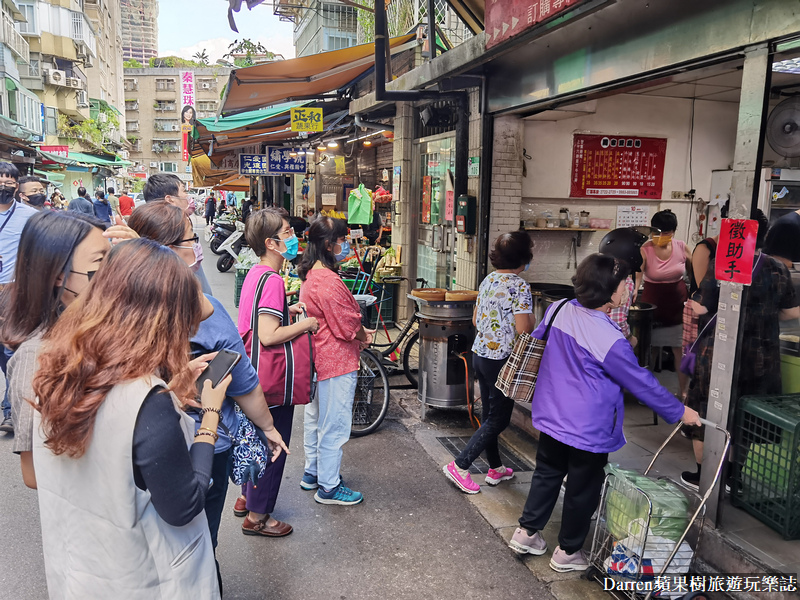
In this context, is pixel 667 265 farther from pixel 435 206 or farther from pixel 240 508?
pixel 240 508

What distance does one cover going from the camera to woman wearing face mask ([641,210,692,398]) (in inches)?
243

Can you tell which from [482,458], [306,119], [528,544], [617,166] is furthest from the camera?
[306,119]

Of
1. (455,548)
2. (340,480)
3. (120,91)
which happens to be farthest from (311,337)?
(120,91)

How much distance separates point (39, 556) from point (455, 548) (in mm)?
2540

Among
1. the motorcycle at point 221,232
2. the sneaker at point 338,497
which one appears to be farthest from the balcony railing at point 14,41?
the sneaker at point 338,497

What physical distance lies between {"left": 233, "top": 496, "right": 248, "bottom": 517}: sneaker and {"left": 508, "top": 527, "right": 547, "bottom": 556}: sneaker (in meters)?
1.82

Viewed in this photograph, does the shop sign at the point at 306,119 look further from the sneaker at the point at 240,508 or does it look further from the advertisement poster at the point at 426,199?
the sneaker at the point at 240,508

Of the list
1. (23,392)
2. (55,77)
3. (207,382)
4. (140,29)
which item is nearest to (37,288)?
(23,392)

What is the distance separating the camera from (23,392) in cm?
188

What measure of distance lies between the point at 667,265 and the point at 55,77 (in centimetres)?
4275

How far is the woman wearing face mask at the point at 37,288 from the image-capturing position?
1890 mm

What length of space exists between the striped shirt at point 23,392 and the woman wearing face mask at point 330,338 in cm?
227

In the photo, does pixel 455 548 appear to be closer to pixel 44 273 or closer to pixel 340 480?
pixel 340 480

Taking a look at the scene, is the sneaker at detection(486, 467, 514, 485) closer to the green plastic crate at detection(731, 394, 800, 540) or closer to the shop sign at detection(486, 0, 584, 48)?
the green plastic crate at detection(731, 394, 800, 540)
